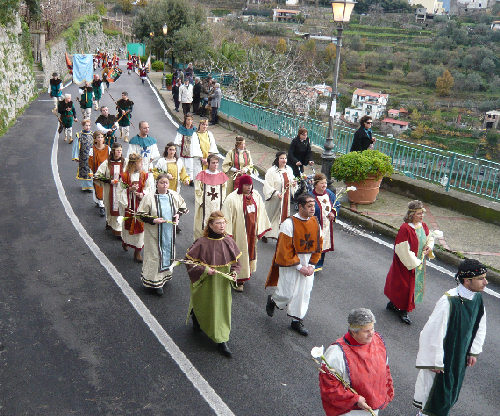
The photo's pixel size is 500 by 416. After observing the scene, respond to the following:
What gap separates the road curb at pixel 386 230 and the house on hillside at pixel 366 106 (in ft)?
92.4

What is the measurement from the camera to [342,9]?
10305 mm

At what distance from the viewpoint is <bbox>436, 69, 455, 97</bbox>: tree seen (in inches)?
2019

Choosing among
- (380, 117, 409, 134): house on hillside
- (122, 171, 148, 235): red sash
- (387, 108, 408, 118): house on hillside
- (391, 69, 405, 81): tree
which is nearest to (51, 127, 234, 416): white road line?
(122, 171, 148, 235): red sash

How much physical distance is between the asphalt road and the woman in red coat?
0.32 metres

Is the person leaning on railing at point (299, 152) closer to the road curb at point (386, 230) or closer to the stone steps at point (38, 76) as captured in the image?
the road curb at point (386, 230)

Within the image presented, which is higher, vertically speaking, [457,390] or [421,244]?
[421,244]

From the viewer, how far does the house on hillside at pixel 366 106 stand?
39125mm

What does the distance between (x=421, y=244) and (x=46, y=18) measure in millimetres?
38426

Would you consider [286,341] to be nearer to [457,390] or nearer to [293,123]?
[457,390]

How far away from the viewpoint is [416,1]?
367 feet

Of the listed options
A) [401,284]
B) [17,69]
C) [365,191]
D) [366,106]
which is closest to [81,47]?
[17,69]

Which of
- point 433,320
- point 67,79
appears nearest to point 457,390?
point 433,320

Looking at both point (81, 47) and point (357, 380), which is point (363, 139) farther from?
point (81, 47)

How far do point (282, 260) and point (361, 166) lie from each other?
522 cm
